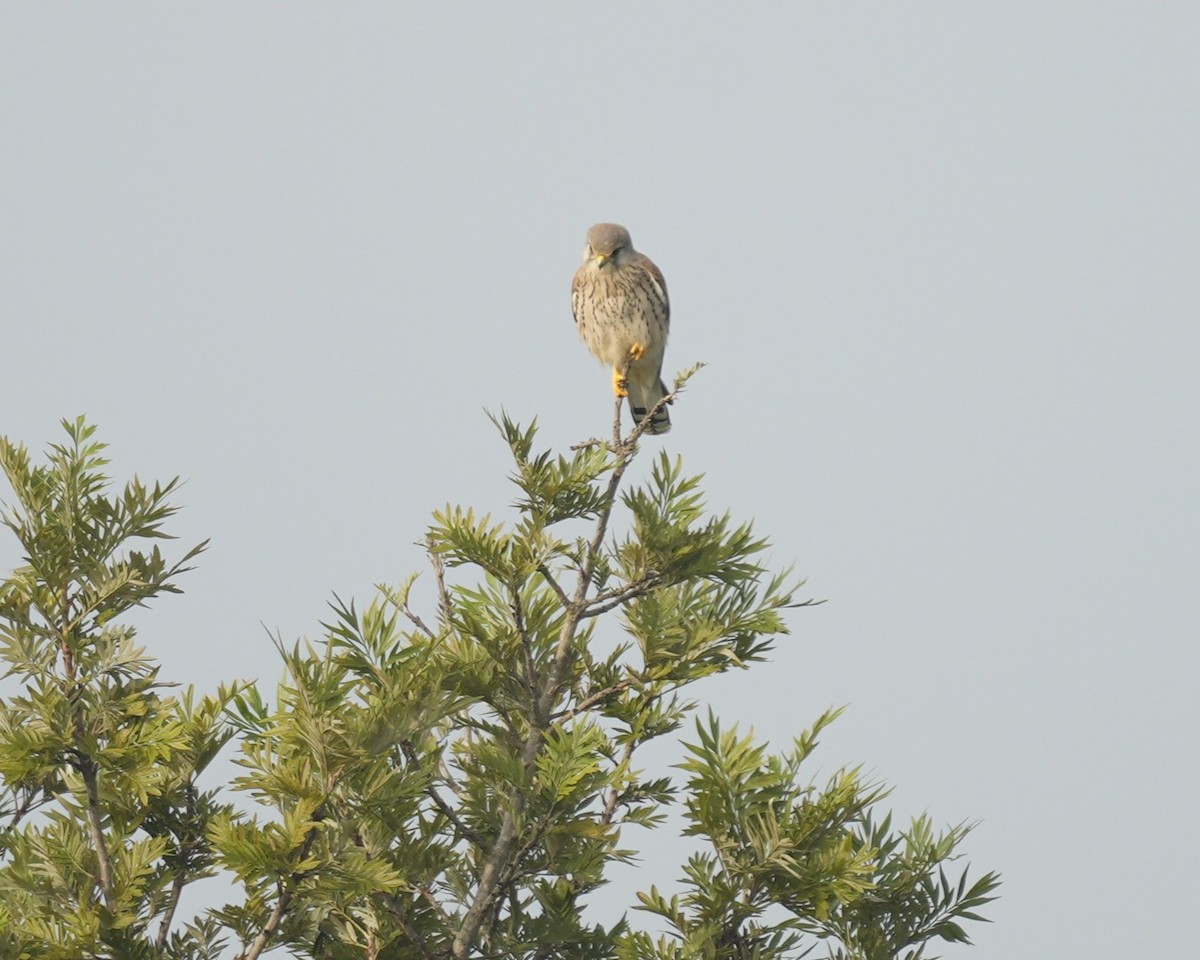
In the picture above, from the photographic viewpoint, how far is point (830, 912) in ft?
13.5

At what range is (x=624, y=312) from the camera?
9320 mm

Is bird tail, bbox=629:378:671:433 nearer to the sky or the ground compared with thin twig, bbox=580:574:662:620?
nearer to the sky

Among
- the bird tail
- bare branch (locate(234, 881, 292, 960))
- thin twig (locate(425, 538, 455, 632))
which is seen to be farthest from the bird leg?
bare branch (locate(234, 881, 292, 960))

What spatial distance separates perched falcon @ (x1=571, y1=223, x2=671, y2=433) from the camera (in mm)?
9273

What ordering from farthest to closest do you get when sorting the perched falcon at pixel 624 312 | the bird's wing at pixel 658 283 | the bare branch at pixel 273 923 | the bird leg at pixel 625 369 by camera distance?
the bird's wing at pixel 658 283, the perched falcon at pixel 624 312, the bird leg at pixel 625 369, the bare branch at pixel 273 923

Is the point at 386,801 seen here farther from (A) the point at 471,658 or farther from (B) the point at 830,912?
(B) the point at 830,912

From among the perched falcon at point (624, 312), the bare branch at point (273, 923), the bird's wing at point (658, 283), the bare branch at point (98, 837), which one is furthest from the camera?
the bird's wing at point (658, 283)

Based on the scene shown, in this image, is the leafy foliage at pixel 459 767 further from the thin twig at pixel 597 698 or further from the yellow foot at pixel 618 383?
the yellow foot at pixel 618 383

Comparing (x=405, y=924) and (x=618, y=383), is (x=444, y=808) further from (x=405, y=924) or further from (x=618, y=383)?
(x=618, y=383)

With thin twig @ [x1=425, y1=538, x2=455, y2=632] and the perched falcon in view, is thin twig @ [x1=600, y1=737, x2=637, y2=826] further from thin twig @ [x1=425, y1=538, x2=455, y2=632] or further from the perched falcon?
the perched falcon

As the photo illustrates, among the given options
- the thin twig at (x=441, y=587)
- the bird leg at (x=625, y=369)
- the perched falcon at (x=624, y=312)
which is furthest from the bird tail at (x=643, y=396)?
the thin twig at (x=441, y=587)

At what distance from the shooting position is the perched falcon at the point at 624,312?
9.27 m

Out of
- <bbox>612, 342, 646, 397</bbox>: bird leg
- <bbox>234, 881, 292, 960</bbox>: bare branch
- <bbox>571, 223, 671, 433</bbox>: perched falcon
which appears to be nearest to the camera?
<bbox>234, 881, 292, 960</bbox>: bare branch

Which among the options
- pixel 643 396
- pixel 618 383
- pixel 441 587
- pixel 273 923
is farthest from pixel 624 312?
pixel 273 923
